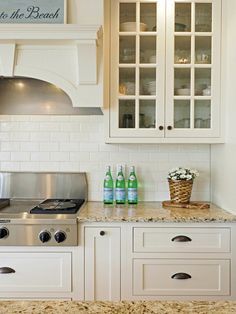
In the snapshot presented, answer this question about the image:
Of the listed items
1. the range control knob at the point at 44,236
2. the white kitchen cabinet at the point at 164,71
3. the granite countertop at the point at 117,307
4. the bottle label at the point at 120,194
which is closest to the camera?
the granite countertop at the point at 117,307

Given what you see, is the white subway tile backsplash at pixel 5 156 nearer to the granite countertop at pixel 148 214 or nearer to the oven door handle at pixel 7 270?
the granite countertop at pixel 148 214

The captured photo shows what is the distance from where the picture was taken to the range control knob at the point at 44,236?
6.47 feet

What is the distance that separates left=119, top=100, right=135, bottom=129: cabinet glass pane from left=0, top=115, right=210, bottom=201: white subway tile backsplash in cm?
30

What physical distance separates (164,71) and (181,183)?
2.59ft

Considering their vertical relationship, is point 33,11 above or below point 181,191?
above

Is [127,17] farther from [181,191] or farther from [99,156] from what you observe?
[181,191]

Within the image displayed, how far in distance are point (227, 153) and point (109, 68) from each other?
0.99 m

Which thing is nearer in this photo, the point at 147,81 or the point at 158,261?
the point at 158,261

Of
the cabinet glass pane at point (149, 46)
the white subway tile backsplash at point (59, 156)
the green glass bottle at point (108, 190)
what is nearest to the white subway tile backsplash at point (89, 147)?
the white subway tile backsplash at point (59, 156)

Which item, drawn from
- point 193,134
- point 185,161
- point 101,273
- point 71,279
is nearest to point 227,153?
point 193,134

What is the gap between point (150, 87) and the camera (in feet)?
7.79

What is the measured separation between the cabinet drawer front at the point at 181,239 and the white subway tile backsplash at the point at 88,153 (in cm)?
62

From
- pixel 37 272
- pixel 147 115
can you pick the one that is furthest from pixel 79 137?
pixel 37 272

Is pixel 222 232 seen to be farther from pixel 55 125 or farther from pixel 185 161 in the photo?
pixel 55 125
